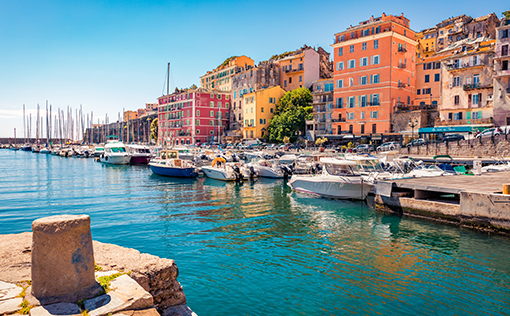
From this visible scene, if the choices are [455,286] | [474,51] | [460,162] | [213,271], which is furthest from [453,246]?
[474,51]

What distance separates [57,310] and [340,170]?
68.1 feet

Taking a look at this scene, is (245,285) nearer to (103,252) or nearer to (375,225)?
(103,252)

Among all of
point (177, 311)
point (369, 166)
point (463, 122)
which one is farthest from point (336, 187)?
point (463, 122)

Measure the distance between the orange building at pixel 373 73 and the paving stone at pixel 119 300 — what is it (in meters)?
52.6

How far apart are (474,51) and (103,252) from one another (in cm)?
5489

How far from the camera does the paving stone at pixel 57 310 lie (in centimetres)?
384

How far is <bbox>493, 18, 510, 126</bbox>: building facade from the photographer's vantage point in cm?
4221

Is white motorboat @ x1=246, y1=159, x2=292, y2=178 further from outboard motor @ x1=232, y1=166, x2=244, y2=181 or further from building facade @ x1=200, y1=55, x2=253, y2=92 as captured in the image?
building facade @ x1=200, y1=55, x2=253, y2=92

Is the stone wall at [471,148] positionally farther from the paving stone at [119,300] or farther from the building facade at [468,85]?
the paving stone at [119,300]

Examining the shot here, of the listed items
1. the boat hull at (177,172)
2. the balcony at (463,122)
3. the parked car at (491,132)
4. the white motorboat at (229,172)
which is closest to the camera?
the white motorboat at (229,172)

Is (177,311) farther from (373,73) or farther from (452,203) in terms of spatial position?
(373,73)

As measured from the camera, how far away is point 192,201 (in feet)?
73.7

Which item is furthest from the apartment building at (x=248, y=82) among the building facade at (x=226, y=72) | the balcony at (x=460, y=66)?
the balcony at (x=460, y=66)

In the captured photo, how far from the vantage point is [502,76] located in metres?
42.5
